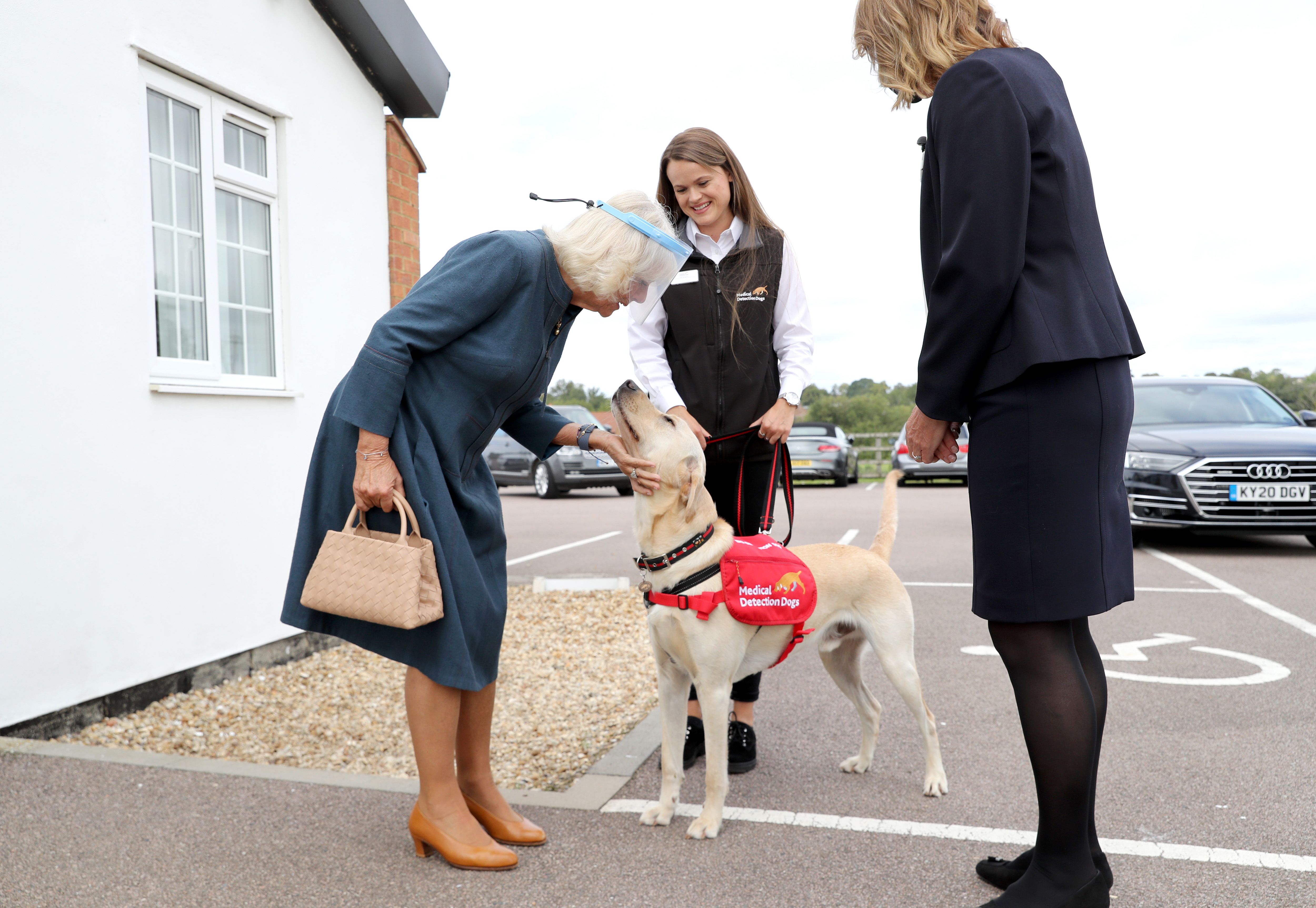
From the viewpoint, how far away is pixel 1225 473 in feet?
28.0

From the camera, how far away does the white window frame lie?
4.38 metres

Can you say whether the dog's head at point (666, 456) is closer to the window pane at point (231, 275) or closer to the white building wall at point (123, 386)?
the white building wall at point (123, 386)

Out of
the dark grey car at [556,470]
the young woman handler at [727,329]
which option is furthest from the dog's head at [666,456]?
the dark grey car at [556,470]

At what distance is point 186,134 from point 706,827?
4.26 m

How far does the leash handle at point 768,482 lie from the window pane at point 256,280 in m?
3.17

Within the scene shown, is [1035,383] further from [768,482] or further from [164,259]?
[164,259]

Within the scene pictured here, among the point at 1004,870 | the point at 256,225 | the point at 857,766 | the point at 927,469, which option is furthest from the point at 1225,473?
the point at 927,469

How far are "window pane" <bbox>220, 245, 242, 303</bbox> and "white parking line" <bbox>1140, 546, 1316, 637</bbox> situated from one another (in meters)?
6.75

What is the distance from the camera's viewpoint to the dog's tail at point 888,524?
11.3ft

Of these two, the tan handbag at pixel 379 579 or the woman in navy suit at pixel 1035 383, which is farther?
the tan handbag at pixel 379 579

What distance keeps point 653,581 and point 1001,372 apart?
4.64 feet

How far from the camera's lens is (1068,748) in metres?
2.11

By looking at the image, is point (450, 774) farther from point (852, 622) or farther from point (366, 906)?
point (852, 622)

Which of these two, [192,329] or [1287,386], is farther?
[1287,386]
